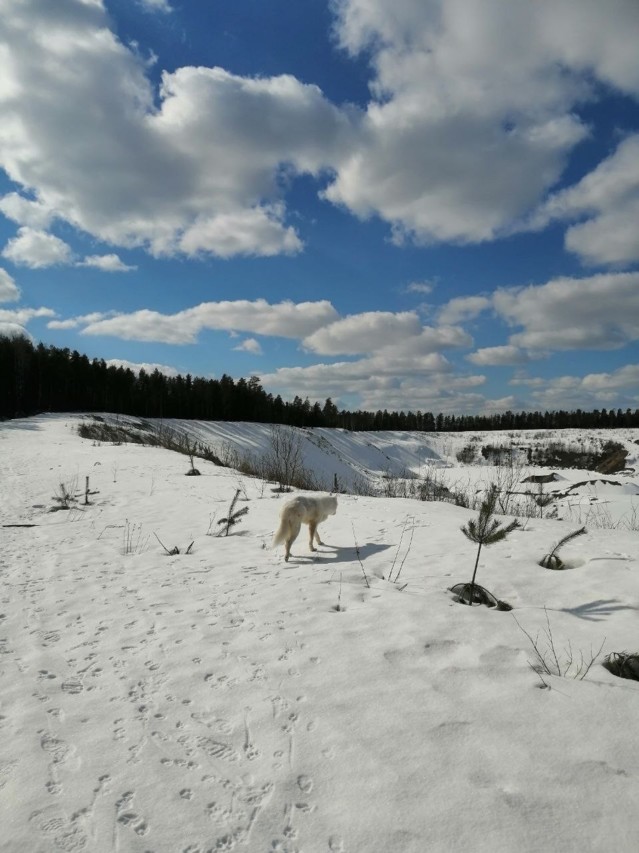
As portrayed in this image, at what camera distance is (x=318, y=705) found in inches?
103

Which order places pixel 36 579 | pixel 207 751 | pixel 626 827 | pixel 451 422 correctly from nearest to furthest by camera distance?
pixel 626 827 < pixel 207 751 < pixel 36 579 < pixel 451 422

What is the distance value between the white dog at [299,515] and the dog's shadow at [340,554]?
0.55 feet

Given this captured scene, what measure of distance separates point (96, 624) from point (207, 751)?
2.21m

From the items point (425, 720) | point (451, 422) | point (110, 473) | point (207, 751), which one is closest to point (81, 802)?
point (207, 751)

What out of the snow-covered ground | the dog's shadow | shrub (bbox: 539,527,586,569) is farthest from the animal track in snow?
shrub (bbox: 539,527,586,569)

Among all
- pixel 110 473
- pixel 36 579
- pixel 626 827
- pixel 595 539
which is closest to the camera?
pixel 626 827

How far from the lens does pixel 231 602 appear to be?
4336 mm

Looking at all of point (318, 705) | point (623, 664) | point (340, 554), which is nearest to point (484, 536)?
point (623, 664)

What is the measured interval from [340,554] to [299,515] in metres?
0.82

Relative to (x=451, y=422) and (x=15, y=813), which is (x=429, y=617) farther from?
(x=451, y=422)

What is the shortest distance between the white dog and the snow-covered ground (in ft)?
1.17

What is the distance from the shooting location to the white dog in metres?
5.76

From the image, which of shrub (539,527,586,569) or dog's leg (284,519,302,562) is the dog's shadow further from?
shrub (539,527,586,569)

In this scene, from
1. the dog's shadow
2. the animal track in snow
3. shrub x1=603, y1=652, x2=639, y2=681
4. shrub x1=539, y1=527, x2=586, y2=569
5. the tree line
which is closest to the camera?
the animal track in snow
